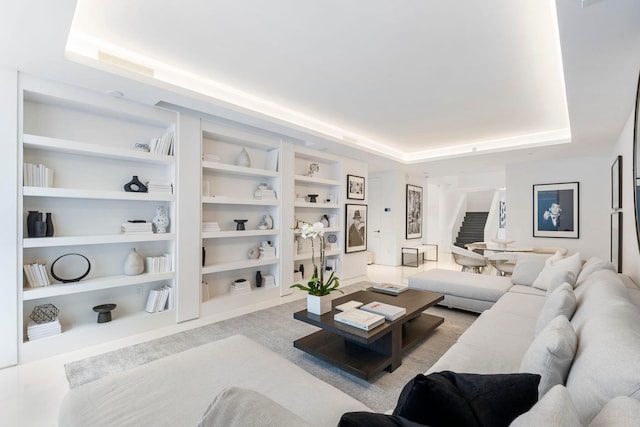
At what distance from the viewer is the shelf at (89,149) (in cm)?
264

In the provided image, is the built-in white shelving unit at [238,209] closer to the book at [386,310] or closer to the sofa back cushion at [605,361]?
the book at [386,310]

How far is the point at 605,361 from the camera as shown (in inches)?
38.4

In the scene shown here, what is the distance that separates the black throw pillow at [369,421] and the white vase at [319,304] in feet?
6.31

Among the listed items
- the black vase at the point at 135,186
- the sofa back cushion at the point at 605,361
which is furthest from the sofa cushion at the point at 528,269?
the black vase at the point at 135,186

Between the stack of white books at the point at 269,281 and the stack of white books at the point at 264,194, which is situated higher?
the stack of white books at the point at 264,194

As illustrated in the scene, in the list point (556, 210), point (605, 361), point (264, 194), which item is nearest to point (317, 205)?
point (264, 194)

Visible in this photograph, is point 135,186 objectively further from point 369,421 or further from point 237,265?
point 369,421

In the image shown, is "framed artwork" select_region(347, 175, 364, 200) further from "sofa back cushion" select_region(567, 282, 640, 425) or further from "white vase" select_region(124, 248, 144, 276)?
"sofa back cushion" select_region(567, 282, 640, 425)

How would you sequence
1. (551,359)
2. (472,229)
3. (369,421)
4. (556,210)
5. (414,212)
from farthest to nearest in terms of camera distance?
(472,229) → (414,212) → (556,210) → (551,359) → (369,421)

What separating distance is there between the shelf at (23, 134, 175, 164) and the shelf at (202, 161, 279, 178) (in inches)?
18.9

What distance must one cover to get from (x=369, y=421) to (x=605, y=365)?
880mm

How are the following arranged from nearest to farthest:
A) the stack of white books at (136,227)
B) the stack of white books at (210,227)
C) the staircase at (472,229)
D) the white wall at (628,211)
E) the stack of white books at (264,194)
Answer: the white wall at (628,211)
the stack of white books at (136,227)
the stack of white books at (210,227)
the stack of white books at (264,194)
the staircase at (472,229)

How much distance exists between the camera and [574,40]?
1.94 metres

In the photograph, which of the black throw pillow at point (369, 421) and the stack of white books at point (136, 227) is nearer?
the black throw pillow at point (369, 421)
